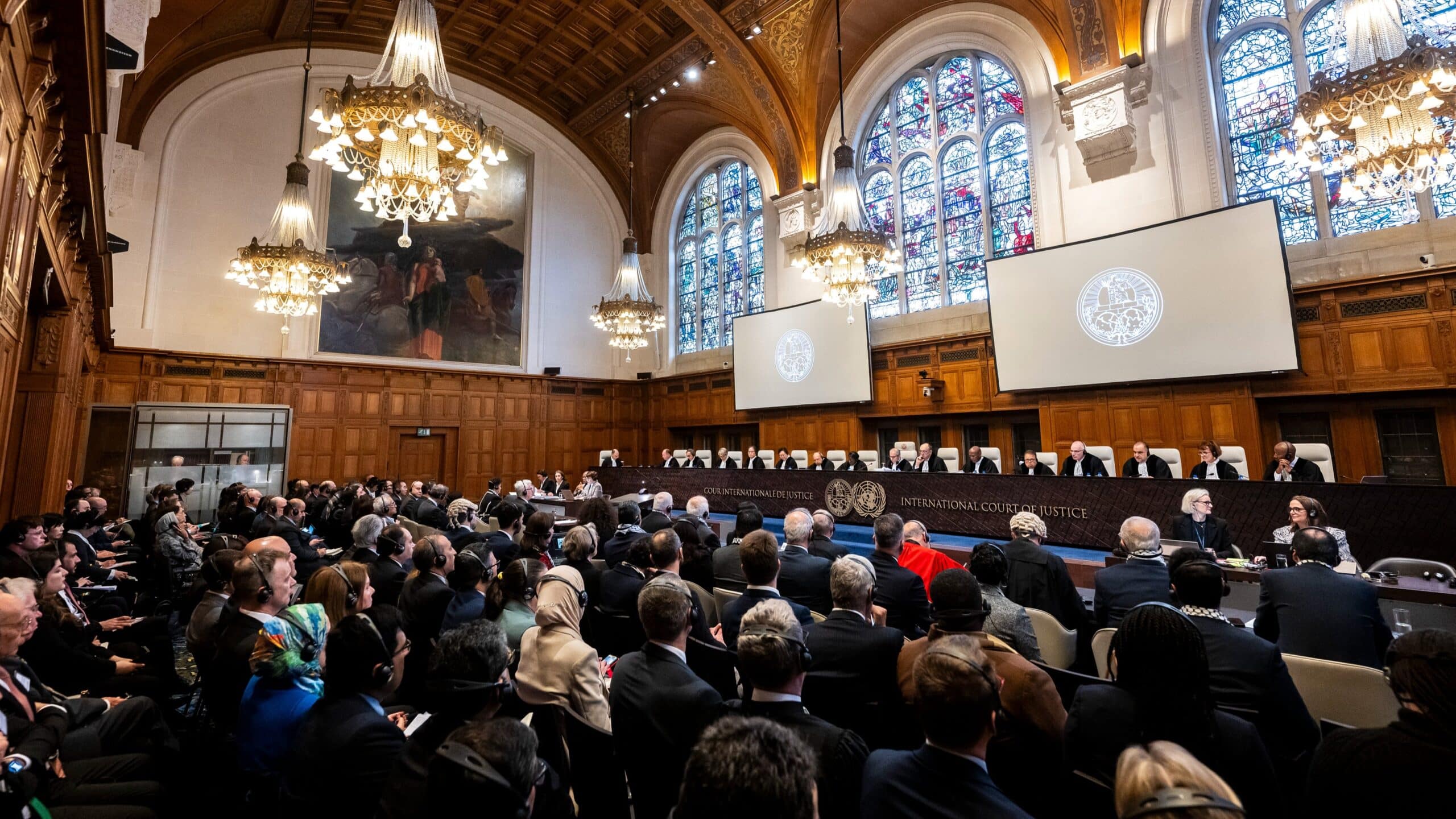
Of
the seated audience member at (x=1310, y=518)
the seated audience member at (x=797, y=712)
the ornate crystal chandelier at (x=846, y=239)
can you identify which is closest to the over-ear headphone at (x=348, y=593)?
the seated audience member at (x=797, y=712)

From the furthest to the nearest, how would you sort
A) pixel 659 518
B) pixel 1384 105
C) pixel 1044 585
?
pixel 659 518 → pixel 1384 105 → pixel 1044 585

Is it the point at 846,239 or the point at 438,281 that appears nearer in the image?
the point at 846,239

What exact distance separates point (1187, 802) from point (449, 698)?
4.59 feet

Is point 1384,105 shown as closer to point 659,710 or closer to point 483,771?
point 659,710

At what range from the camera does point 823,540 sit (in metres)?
3.61

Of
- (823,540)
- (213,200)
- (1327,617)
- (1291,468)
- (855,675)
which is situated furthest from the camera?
(213,200)

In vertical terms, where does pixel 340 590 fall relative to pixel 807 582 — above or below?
above

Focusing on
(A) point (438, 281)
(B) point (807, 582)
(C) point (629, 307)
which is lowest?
(B) point (807, 582)

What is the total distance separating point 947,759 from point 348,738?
1.45m

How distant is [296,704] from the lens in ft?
6.25

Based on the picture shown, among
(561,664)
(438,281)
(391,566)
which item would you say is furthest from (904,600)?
(438,281)

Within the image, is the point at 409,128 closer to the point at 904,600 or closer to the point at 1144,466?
the point at 904,600

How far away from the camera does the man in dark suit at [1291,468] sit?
552cm

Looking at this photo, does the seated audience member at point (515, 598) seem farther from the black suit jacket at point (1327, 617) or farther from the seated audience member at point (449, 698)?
the black suit jacket at point (1327, 617)
